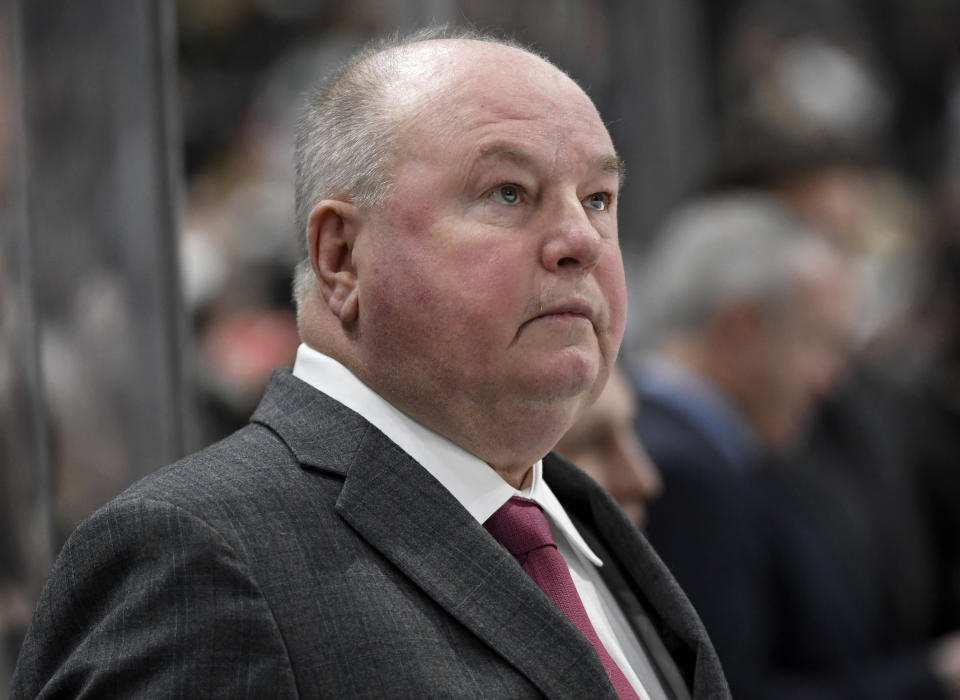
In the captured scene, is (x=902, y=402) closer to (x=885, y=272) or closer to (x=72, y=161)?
(x=885, y=272)

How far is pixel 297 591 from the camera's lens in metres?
1.38

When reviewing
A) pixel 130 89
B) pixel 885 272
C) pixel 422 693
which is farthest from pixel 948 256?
pixel 422 693

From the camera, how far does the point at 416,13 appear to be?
13.9 feet

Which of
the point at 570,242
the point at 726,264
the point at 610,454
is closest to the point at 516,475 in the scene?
the point at 570,242

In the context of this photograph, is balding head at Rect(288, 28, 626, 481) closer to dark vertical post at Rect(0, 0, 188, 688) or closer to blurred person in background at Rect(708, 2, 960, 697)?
dark vertical post at Rect(0, 0, 188, 688)

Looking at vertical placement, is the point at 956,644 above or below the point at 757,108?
below

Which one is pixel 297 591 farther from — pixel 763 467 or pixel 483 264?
pixel 763 467

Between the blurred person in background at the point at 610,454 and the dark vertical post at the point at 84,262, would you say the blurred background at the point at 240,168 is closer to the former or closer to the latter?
the dark vertical post at the point at 84,262

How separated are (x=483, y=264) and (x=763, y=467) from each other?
225cm

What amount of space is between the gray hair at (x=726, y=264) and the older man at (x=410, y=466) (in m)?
2.09

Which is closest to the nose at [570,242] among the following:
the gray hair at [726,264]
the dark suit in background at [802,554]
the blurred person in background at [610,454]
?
the blurred person in background at [610,454]

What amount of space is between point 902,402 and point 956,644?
1226mm

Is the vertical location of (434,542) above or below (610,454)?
above

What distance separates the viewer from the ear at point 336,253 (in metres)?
1.55
